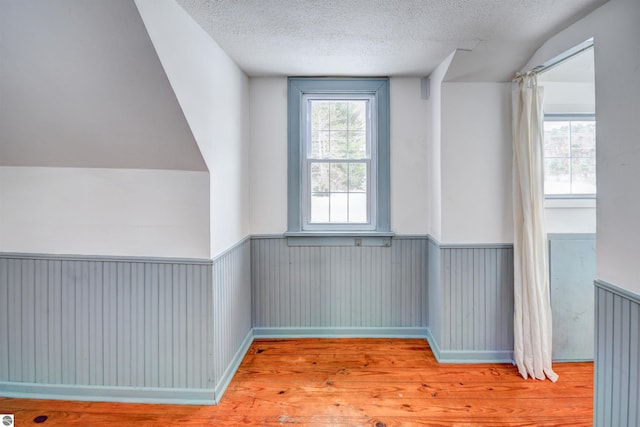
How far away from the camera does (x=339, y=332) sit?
119 inches

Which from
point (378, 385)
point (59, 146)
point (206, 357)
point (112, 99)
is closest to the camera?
point (112, 99)

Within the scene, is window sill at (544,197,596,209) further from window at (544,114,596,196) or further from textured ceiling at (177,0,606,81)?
textured ceiling at (177,0,606,81)

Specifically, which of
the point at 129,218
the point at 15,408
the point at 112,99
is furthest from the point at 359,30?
the point at 15,408

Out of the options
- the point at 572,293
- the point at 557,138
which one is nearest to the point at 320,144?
the point at 557,138

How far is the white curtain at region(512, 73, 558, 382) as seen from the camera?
2330 mm

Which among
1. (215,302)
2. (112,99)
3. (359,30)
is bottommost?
(215,302)

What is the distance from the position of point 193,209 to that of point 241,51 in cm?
116

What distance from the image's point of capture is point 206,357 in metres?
2.12

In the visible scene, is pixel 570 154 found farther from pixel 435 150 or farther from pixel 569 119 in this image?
pixel 435 150

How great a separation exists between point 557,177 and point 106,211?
3305 mm

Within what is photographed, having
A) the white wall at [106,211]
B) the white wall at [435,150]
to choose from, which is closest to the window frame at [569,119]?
the white wall at [435,150]

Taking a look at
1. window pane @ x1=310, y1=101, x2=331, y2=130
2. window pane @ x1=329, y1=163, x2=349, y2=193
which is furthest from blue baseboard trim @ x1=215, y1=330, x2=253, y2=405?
window pane @ x1=310, y1=101, x2=331, y2=130

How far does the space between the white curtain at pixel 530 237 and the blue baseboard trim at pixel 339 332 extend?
2.81 ft

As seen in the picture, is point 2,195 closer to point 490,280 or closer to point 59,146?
point 59,146
